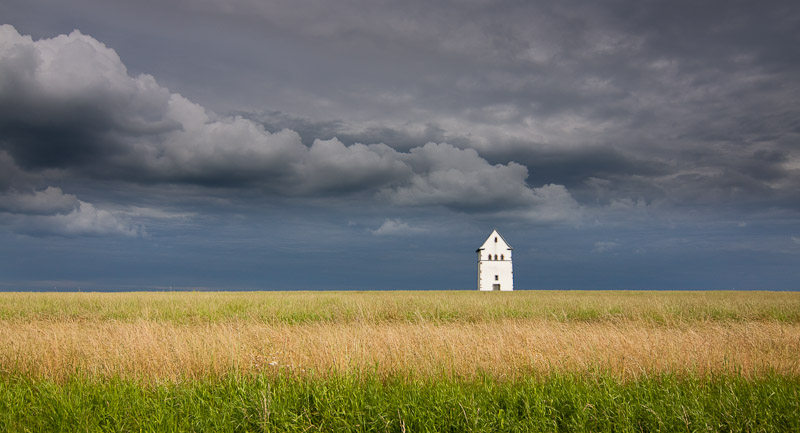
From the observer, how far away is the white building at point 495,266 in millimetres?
64000

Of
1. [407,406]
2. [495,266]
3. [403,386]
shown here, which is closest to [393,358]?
[403,386]

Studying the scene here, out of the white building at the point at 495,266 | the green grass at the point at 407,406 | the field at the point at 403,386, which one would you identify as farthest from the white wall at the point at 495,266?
the green grass at the point at 407,406

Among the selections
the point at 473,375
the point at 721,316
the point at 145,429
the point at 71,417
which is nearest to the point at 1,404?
the point at 71,417

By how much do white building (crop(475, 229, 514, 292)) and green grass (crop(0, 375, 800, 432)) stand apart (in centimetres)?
5786

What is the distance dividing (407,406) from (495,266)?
60.6m

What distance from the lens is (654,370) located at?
311 inches

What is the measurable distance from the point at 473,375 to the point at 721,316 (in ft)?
66.3

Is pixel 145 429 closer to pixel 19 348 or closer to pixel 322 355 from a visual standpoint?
pixel 322 355

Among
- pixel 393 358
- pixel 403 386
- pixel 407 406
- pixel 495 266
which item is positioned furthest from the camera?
pixel 495 266

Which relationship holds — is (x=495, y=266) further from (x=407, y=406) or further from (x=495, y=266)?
(x=407, y=406)

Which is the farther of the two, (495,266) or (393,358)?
(495,266)

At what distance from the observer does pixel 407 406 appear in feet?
18.9

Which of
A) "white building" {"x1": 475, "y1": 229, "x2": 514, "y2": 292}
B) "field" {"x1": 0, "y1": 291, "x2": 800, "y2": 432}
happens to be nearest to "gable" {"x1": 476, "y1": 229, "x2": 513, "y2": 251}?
"white building" {"x1": 475, "y1": 229, "x2": 514, "y2": 292}

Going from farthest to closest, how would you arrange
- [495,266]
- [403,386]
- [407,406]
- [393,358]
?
[495,266] < [393,358] < [403,386] < [407,406]
